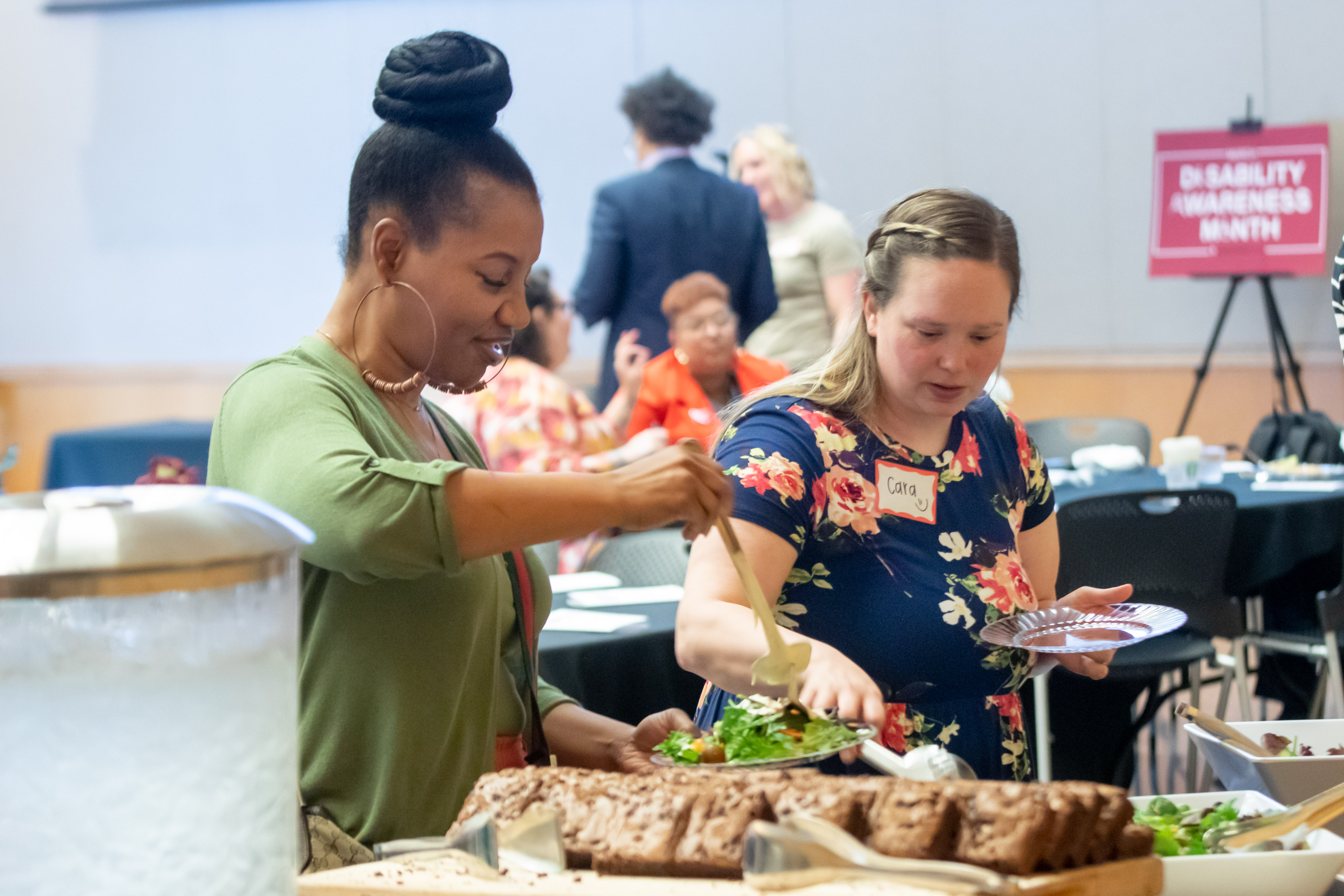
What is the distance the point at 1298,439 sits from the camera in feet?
15.8

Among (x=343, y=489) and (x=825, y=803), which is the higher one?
(x=343, y=489)

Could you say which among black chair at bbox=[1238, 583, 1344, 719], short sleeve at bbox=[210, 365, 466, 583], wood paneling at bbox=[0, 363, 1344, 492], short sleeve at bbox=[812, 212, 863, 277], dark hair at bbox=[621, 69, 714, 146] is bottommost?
black chair at bbox=[1238, 583, 1344, 719]

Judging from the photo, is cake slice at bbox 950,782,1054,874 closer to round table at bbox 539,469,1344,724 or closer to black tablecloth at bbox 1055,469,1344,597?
round table at bbox 539,469,1344,724

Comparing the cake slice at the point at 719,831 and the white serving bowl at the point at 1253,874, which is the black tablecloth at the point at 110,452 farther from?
the white serving bowl at the point at 1253,874

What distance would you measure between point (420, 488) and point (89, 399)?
26.8 feet

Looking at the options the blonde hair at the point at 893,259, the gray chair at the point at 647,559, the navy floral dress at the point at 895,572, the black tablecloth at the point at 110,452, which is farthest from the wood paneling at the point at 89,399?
the navy floral dress at the point at 895,572

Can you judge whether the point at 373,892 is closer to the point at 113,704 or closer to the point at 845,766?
the point at 113,704

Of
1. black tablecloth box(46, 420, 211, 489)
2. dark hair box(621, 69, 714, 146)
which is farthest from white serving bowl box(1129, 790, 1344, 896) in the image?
black tablecloth box(46, 420, 211, 489)

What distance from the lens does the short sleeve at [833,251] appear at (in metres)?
5.09

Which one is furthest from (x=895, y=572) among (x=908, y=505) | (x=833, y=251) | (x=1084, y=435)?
(x=1084, y=435)

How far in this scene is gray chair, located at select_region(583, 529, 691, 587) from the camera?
333 centimetres

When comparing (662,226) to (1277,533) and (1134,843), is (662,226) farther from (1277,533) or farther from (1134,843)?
(1134,843)

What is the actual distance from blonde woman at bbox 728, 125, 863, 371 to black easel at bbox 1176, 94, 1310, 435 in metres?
2.33

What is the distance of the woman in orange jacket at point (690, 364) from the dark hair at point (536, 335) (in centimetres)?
35
